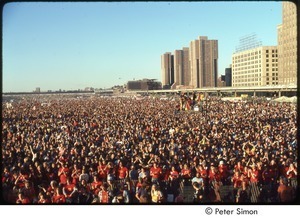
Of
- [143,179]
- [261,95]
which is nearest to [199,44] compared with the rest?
[143,179]

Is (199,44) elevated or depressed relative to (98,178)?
elevated

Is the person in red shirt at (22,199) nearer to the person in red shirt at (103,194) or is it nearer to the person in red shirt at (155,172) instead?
the person in red shirt at (103,194)

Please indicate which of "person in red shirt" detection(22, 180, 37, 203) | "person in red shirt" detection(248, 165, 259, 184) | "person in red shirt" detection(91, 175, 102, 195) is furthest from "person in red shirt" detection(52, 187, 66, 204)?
"person in red shirt" detection(248, 165, 259, 184)

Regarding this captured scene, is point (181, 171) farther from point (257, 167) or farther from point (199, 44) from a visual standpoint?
point (199, 44)

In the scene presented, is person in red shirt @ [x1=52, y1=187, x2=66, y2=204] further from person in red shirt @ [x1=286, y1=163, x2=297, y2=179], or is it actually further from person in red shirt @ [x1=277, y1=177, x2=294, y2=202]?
person in red shirt @ [x1=286, y1=163, x2=297, y2=179]

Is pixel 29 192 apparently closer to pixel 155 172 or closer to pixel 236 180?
pixel 155 172

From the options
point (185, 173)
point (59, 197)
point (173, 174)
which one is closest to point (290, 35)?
point (185, 173)

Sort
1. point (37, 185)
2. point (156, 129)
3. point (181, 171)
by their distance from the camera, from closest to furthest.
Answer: point (37, 185)
point (181, 171)
point (156, 129)
